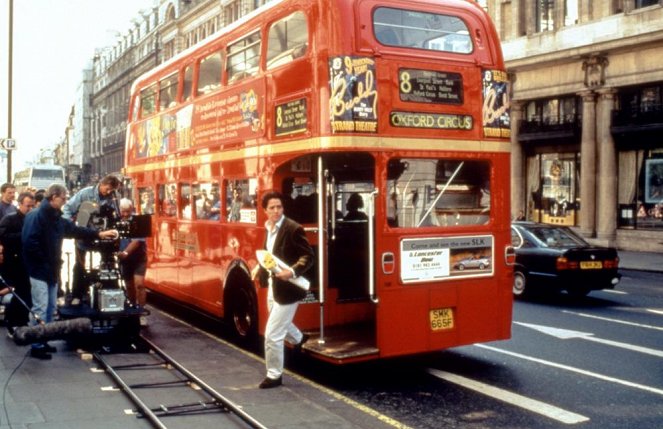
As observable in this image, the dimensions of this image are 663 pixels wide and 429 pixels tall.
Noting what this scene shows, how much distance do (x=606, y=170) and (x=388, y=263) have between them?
927 inches

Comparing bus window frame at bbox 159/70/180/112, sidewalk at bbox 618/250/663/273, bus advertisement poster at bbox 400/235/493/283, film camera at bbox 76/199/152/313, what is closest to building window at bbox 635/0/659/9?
sidewalk at bbox 618/250/663/273

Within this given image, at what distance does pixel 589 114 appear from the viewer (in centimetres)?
3048

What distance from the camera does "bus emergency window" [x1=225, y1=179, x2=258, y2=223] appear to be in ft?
33.4

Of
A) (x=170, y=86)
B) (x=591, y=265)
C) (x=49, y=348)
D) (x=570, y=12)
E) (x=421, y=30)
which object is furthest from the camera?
(x=570, y=12)

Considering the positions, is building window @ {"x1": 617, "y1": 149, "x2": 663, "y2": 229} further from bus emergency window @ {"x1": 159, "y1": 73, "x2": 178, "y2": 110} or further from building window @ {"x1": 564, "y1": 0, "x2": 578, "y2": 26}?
bus emergency window @ {"x1": 159, "y1": 73, "x2": 178, "y2": 110}

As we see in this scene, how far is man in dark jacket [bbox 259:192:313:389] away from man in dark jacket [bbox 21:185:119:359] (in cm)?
297

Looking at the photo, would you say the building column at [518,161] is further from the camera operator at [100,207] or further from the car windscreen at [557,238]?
the camera operator at [100,207]

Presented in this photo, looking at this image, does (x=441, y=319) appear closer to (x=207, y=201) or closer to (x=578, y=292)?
(x=207, y=201)

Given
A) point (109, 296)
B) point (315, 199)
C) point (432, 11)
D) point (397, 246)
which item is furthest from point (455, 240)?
point (109, 296)

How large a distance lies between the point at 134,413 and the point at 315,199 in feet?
12.3

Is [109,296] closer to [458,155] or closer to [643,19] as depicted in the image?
[458,155]

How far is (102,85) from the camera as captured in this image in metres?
112

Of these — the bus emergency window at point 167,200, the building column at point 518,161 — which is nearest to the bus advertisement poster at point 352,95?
the bus emergency window at point 167,200

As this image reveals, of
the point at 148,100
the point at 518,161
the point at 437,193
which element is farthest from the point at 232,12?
the point at 437,193
